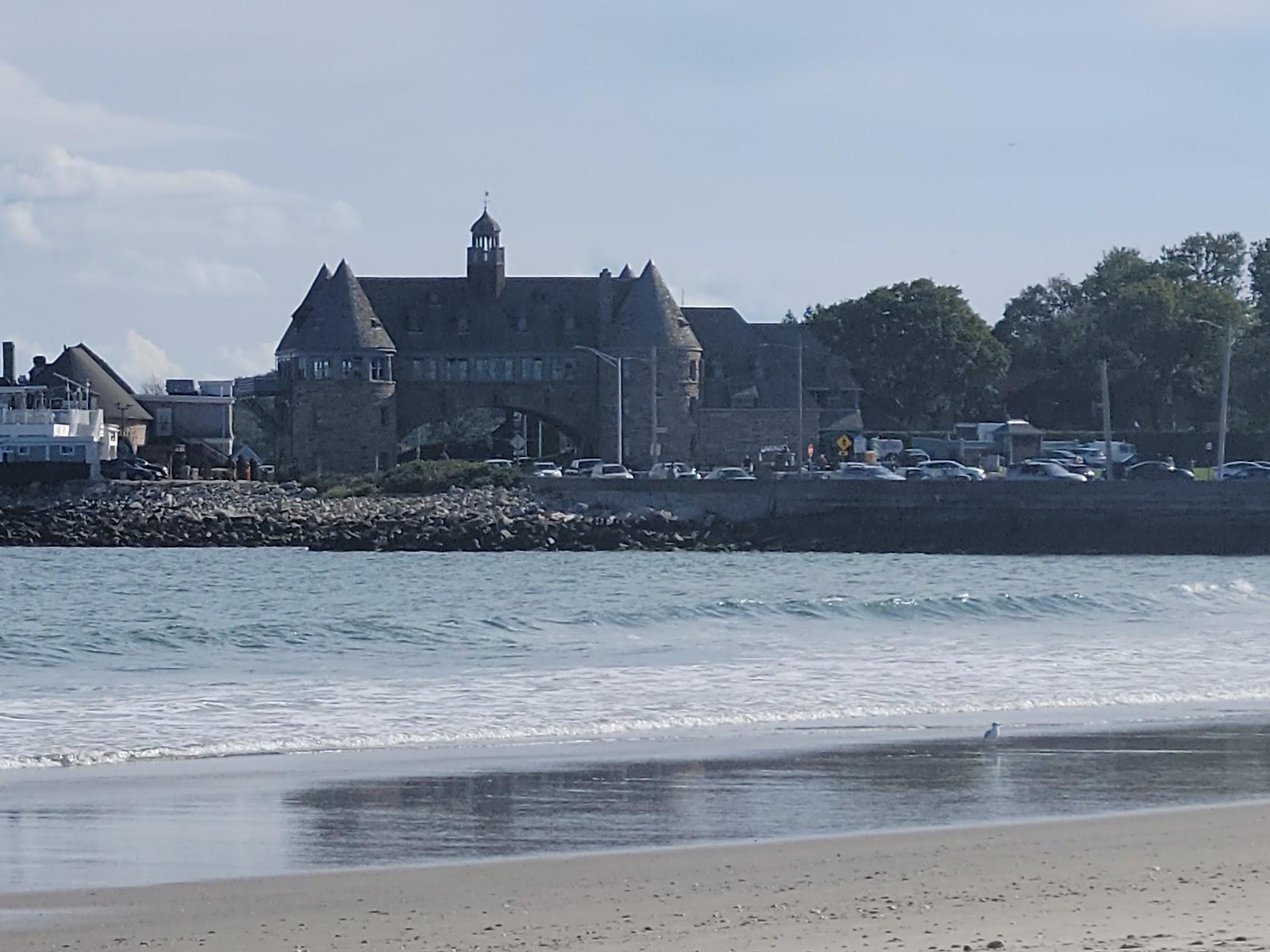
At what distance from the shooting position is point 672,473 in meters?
75.9

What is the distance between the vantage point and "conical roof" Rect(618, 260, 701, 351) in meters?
89.1

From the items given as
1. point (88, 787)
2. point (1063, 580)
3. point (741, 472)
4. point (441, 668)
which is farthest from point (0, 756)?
point (741, 472)

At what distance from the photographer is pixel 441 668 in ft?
77.7

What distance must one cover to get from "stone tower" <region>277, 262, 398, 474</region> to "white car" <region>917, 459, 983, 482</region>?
88.5ft

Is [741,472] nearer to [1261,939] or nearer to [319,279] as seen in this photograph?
[319,279]

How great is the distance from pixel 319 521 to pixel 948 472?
2219cm

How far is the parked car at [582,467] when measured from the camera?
7575cm

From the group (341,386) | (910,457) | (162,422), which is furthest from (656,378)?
(162,422)

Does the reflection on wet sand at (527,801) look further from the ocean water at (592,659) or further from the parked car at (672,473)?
the parked car at (672,473)

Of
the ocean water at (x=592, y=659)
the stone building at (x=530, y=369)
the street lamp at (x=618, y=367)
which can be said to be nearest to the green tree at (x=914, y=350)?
the stone building at (x=530, y=369)

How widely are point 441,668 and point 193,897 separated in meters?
13.8

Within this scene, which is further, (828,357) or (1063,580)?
(828,357)

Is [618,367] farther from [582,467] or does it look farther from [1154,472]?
[1154,472]

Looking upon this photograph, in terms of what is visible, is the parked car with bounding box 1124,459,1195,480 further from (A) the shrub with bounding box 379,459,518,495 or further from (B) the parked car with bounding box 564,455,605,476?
(A) the shrub with bounding box 379,459,518,495
